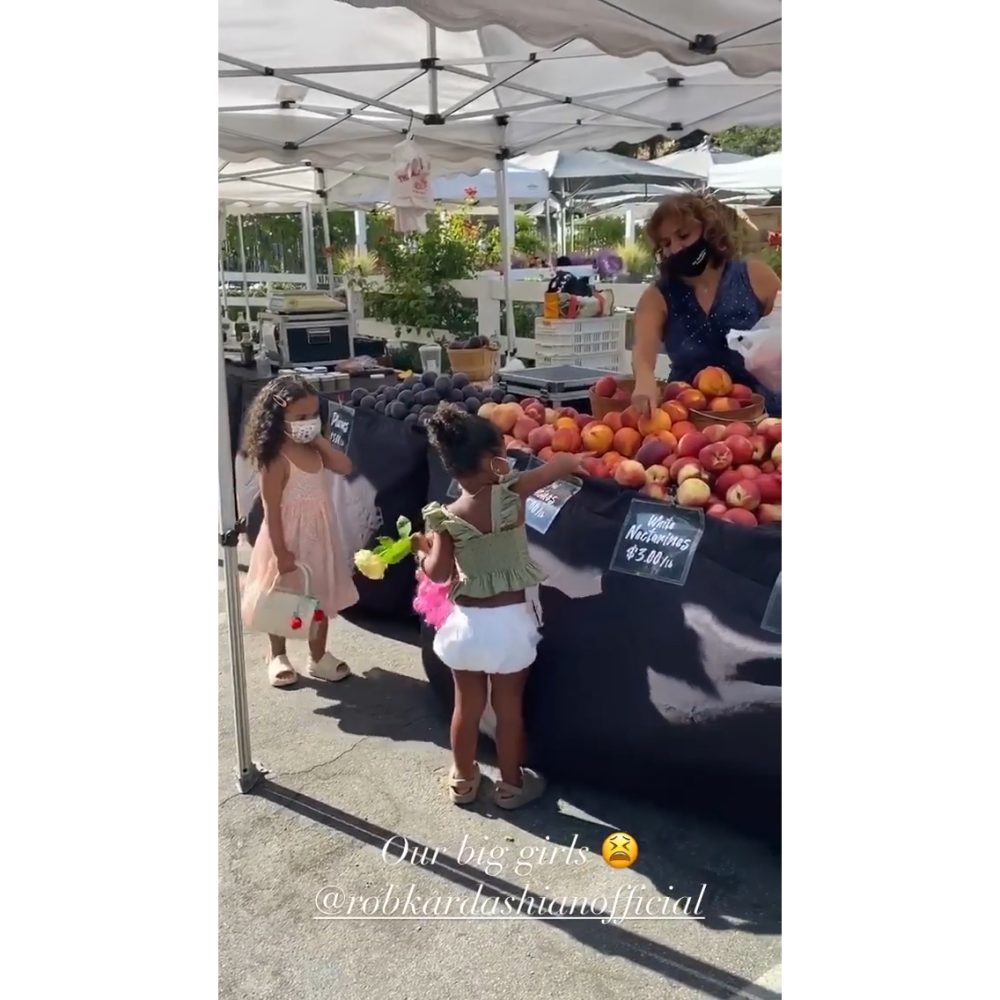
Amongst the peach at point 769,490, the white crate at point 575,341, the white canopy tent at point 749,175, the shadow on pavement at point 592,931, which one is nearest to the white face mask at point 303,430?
the shadow on pavement at point 592,931

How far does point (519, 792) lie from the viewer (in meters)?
2.85

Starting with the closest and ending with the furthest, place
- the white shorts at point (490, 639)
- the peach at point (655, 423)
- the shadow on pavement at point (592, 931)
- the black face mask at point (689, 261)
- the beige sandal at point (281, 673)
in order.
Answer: the shadow on pavement at point (592, 931)
the white shorts at point (490, 639)
the peach at point (655, 423)
the black face mask at point (689, 261)
the beige sandal at point (281, 673)

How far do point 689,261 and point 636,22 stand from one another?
0.97 m

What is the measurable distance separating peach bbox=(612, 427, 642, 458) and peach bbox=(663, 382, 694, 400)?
0.89 ft

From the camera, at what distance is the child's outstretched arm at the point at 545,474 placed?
8.91ft

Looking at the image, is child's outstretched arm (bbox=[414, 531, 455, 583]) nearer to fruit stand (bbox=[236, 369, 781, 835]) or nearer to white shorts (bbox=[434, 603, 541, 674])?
white shorts (bbox=[434, 603, 541, 674])

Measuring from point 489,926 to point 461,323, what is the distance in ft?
26.1

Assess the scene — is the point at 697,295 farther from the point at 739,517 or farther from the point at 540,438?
the point at 739,517

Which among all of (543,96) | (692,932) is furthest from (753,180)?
(692,932)

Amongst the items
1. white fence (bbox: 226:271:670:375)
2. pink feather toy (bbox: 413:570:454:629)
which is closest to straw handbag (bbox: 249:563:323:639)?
pink feather toy (bbox: 413:570:454:629)

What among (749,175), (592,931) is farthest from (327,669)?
(749,175)

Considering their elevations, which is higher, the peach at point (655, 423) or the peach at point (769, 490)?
→ the peach at point (655, 423)

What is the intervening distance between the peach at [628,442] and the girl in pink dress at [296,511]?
1153 mm

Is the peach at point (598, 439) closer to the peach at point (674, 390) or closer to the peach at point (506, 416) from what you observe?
the peach at point (674, 390)
